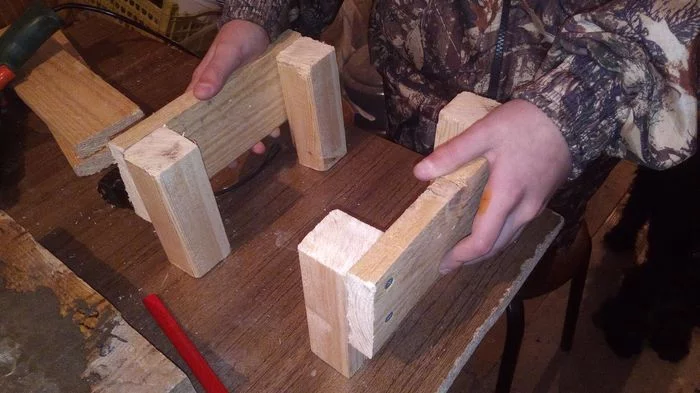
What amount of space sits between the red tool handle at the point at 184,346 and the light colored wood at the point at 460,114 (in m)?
0.38

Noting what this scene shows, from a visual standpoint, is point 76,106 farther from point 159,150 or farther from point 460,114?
point 460,114

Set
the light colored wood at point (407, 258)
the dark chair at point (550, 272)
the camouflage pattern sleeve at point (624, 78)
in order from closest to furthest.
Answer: the light colored wood at point (407, 258) < the camouflage pattern sleeve at point (624, 78) < the dark chair at point (550, 272)

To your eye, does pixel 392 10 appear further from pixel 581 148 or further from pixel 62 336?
pixel 62 336

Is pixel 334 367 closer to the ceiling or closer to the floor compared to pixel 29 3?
closer to the floor

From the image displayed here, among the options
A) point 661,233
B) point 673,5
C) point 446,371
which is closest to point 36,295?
point 446,371

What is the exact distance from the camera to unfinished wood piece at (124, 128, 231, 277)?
2.02 ft

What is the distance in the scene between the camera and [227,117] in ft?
2.37

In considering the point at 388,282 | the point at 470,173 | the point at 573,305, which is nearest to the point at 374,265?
the point at 388,282

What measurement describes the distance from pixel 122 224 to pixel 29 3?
71 cm

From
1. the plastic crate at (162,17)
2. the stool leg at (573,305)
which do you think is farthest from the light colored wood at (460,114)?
the plastic crate at (162,17)

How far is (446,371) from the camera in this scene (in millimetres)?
618

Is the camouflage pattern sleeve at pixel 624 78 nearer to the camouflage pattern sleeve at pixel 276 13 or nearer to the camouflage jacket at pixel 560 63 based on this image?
the camouflage jacket at pixel 560 63

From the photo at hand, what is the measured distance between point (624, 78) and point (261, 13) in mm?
488

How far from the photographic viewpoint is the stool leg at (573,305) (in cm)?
118
